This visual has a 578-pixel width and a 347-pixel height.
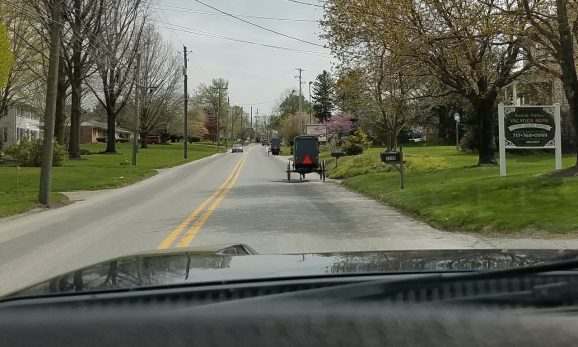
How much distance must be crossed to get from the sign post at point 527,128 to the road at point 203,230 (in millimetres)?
5094

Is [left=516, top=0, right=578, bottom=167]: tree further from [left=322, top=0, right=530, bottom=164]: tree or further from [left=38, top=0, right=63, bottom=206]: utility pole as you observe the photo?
[left=38, top=0, right=63, bottom=206]: utility pole

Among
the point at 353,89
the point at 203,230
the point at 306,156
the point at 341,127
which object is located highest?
the point at 341,127

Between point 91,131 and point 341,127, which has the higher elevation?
point 91,131

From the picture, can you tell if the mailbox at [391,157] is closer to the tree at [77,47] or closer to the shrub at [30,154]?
the tree at [77,47]

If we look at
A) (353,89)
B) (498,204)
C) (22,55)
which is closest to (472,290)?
(498,204)

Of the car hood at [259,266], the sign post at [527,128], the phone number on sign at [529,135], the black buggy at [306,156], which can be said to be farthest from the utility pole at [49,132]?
the car hood at [259,266]

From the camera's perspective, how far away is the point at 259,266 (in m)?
2.63

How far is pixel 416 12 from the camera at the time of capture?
20.1m

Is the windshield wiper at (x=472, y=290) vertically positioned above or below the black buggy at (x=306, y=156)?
below

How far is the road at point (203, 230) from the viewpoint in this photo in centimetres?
988

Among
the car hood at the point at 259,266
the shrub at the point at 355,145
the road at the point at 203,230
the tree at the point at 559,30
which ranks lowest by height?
the road at the point at 203,230

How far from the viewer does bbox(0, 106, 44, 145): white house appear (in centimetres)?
6981

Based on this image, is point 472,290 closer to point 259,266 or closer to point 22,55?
point 259,266

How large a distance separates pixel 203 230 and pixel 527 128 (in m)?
12.4
